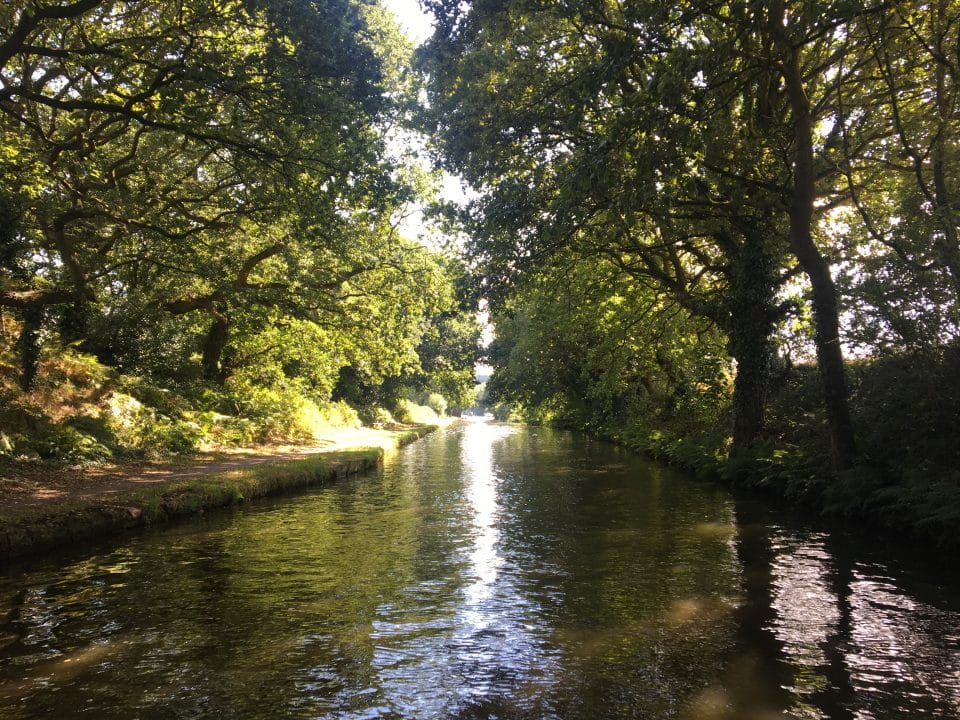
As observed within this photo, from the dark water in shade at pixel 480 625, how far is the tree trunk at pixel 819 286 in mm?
2866

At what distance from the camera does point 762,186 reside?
1410 centimetres

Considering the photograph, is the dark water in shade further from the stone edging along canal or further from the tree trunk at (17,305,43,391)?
the tree trunk at (17,305,43,391)

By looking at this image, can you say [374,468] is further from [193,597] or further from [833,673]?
[833,673]

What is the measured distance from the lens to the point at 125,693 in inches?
196

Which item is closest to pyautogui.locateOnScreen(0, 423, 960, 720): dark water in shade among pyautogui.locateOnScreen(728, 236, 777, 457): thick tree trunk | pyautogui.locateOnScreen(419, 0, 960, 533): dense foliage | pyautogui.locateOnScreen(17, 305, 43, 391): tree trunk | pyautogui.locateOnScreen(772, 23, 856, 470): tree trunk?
pyautogui.locateOnScreen(772, 23, 856, 470): tree trunk

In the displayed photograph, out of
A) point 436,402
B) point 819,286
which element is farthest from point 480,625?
point 436,402

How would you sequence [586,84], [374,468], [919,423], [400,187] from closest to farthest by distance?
[586,84]
[919,423]
[400,187]
[374,468]

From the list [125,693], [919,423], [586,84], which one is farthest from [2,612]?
[919,423]

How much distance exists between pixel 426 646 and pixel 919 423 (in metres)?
9.84

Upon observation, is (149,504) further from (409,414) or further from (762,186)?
(409,414)

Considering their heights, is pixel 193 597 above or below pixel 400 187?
below

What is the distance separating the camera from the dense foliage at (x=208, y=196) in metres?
10.5

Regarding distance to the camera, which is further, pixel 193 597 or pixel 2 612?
pixel 193 597

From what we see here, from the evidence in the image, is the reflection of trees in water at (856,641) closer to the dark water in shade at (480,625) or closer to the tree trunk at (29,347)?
the dark water in shade at (480,625)
